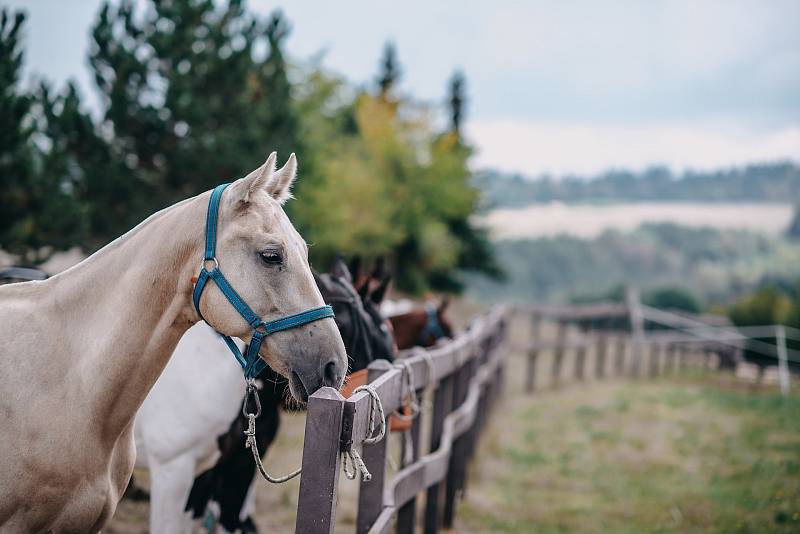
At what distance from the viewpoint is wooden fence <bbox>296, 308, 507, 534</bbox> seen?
205cm

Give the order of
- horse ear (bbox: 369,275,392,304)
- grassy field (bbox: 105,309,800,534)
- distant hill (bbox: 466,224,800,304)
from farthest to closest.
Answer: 1. distant hill (bbox: 466,224,800,304)
2. grassy field (bbox: 105,309,800,534)
3. horse ear (bbox: 369,275,392,304)

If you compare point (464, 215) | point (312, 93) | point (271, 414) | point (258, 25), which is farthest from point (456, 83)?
point (271, 414)

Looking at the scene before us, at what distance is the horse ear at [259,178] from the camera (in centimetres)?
216

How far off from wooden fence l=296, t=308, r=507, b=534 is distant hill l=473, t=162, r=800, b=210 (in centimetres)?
8861

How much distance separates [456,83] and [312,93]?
12685 millimetres

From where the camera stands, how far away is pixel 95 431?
2.23 metres

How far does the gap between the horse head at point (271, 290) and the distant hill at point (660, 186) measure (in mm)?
91739

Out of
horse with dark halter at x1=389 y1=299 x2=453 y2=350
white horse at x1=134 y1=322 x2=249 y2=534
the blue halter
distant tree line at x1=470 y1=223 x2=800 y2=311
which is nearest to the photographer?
the blue halter

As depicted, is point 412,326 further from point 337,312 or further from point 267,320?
point 267,320

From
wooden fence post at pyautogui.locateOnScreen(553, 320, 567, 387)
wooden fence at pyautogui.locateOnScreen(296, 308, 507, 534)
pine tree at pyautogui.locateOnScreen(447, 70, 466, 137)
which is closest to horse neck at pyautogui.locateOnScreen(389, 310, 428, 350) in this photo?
wooden fence at pyautogui.locateOnScreen(296, 308, 507, 534)

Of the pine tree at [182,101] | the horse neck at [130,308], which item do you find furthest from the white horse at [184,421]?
the pine tree at [182,101]

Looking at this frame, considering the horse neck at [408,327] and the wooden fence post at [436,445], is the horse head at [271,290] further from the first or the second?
the horse neck at [408,327]

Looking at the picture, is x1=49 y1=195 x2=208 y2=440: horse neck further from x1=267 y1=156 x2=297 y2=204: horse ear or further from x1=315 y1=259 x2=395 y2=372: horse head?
x1=315 y1=259 x2=395 y2=372: horse head

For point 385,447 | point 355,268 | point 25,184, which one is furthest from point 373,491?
point 25,184
